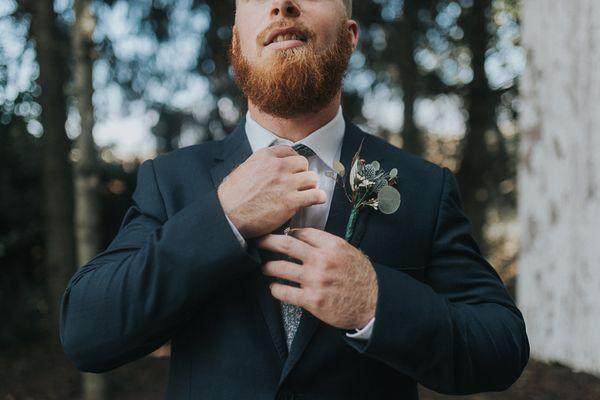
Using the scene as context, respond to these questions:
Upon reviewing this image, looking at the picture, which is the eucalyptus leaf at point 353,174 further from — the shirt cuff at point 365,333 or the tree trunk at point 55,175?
the tree trunk at point 55,175

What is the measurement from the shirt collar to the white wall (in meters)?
2.99

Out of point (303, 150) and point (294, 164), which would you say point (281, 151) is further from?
point (303, 150)

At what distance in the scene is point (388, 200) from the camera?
5.87ft

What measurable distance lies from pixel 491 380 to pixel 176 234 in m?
1.00

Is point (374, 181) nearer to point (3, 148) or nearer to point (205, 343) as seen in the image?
point (205, 343)

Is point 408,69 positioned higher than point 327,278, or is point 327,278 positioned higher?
point 327,278

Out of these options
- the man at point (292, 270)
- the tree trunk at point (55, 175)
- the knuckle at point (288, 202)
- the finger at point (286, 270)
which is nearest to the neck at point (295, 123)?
the man at point (292, 270)

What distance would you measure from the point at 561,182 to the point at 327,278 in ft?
12.1

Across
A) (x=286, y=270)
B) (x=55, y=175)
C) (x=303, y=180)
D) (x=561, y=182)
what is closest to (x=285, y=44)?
(x=303, y=180)

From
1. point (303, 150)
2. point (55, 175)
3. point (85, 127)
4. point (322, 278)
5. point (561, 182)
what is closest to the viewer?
point (322, 278)

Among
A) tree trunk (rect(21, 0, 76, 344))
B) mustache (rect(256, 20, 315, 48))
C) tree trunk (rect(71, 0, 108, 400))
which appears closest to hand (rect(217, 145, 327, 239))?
mustache (rect(256, 20, 315, 48))

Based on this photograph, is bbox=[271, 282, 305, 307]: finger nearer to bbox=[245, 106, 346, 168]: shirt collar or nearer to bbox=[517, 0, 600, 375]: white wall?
bbox=[245, 106, 346, 168]: shirt collar

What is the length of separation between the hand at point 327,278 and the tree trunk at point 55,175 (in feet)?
21.8

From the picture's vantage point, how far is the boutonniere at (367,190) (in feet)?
5.87
